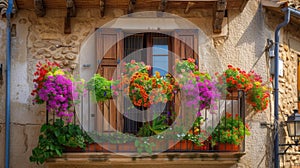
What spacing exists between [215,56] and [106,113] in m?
1.87

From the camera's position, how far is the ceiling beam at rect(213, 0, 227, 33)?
961 centimetres

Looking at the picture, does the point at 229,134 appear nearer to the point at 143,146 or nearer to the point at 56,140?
the point at 143,146

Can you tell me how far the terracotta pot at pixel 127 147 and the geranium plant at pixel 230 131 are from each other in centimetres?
114

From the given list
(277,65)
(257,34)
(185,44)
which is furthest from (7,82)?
(277,65)

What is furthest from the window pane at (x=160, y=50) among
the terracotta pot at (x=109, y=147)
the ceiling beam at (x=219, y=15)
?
the terracotta pot at (x=109, y=147)

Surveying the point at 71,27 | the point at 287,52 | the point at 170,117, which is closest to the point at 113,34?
the point at 71,27

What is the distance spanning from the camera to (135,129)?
9773 mm

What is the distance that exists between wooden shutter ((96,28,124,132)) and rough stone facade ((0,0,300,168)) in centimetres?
24

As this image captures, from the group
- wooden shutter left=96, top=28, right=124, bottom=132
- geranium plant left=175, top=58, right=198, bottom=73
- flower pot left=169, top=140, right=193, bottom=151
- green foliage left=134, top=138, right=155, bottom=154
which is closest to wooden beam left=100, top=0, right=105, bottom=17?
wooden shutter left=96, top=28, right=124, bottom=132

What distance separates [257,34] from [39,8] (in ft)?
10.8

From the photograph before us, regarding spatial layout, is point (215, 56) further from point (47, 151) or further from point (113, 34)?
point (47, 151)

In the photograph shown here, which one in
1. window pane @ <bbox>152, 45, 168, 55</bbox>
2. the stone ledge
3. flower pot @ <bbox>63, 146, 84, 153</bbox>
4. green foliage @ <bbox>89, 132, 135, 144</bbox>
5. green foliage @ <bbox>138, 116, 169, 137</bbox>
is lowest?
the stone ledge

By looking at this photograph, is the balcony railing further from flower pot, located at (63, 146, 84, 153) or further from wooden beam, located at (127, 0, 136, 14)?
wooden beam, located at (127, 0, 136, 14)

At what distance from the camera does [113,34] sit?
9.84m
